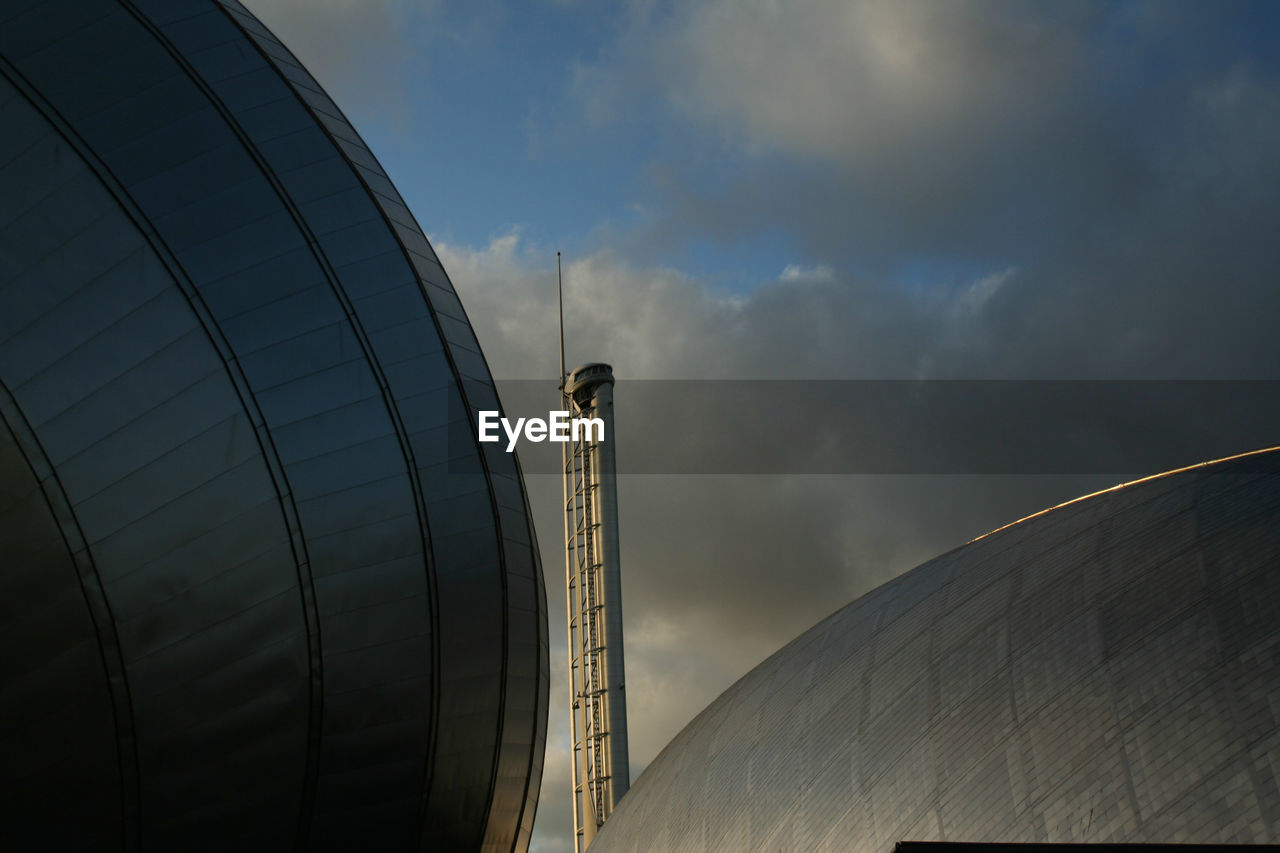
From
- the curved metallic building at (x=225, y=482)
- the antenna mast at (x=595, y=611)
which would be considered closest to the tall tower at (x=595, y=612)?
the antenna mast at (x=595, y=611)

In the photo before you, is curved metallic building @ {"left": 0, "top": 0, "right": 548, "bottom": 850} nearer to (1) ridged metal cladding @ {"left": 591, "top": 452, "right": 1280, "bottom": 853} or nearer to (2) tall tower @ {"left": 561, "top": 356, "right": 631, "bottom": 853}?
(1) ridged metal cladding @ {"left": 591, "top": 452, "right": 1280, "bottom": 853}

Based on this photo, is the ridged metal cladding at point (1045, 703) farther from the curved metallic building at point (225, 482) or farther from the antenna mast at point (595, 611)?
the antenna mast at point (595, 611)

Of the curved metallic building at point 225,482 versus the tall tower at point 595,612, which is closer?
the curved metallic building at point 225,482

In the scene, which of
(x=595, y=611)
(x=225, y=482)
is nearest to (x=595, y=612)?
(x=595, y=611)

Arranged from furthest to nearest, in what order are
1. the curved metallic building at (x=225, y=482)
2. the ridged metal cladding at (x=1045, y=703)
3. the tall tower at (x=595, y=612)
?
the tall tower at (x=595, y=612)
the curved metallic building at (x=225, y=482)
the ridged metal cladding at (x=1045, y=703)

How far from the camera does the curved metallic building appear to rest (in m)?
14.8

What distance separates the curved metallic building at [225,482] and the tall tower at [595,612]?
23.6 m

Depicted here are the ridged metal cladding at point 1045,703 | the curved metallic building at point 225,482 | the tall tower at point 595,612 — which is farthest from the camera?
the tall tower at point 595,612

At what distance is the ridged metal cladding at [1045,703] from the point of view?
9992 millimetres

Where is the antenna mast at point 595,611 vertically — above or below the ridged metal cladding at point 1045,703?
above

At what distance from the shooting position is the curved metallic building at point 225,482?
1482cm

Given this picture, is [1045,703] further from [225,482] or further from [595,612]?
[595,612]

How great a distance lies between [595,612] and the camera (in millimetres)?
45125

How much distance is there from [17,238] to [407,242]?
20.3 feet
